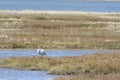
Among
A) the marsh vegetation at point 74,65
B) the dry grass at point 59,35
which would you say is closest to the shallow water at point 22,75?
the marsh vegetation at point 74,65

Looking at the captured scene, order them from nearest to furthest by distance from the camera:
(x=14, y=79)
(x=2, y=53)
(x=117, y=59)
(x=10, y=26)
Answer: (x=14, y=79) → (x=117, y=59) → (x=2, y=53) → (x=10, y=26)

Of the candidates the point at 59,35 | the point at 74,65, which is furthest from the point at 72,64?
the point at 59,35

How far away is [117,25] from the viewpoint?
2277 inches

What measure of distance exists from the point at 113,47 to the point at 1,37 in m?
9.32

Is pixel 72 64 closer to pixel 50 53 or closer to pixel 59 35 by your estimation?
pixel 50 53

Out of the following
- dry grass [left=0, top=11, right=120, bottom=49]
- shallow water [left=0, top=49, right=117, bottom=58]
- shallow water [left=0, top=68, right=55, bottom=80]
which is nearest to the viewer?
shallow water [left=0, top=68, right=55, bottom=80]

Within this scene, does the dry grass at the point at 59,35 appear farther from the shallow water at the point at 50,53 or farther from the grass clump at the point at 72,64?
the grass clump at the point at 72,64

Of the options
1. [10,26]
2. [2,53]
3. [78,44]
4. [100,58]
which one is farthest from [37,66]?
[10,26]

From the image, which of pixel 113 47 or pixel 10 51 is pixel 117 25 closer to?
pixel 113 47

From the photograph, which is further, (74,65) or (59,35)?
(59,35)

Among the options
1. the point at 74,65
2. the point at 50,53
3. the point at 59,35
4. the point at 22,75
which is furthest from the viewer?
the point at 59,35

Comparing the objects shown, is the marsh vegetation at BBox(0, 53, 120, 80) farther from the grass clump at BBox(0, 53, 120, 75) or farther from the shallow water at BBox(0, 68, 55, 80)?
the shallow water at BBox(0, 68, 55, 80)

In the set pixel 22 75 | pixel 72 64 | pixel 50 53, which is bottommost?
pixel 50 53

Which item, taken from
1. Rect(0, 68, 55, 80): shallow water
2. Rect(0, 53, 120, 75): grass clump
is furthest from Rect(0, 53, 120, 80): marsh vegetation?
Rect(0, 68, 55, 80): shallow water
